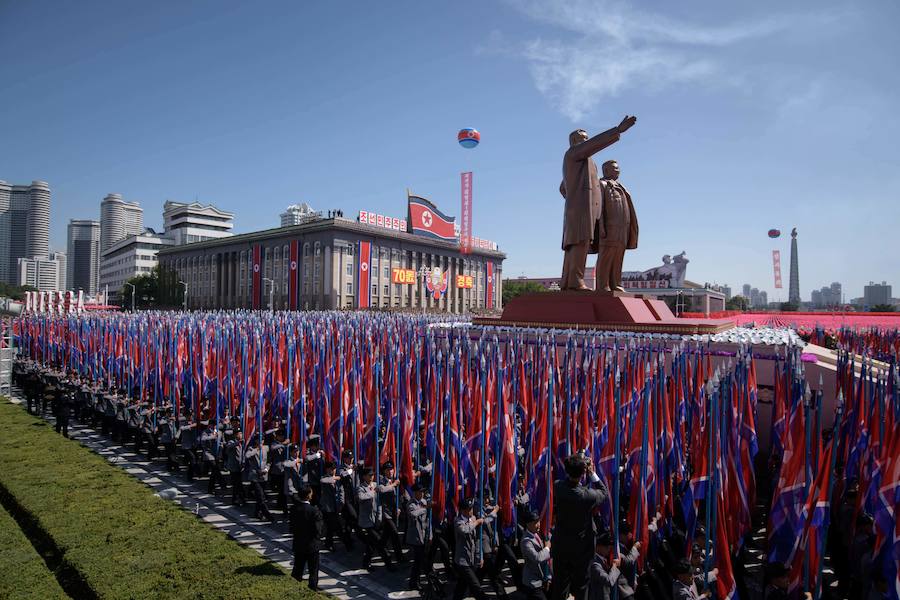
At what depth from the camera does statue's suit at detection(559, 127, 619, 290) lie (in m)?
17.8

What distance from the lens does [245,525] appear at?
8.62 meters

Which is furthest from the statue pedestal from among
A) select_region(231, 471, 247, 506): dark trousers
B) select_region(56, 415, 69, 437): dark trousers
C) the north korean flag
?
the north korean flag

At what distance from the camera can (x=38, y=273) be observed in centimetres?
17862

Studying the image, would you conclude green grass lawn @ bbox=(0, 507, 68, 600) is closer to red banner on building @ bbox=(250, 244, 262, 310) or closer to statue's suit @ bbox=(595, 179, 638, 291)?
statue's suit @ bbox=(595, 179, 638, 291)

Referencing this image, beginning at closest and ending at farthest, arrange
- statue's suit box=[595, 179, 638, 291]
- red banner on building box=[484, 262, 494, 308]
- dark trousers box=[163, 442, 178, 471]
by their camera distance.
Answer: dark trousers box=[163, 442, 178, 471]
statue's suit box=[595, 179, 638, 291]
red banner on building box=[484, 262, 494, 308]

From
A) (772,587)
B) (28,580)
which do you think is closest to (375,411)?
(28,580)

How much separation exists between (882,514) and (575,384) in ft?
17.9

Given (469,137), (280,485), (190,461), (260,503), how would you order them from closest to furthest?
(260,503) → (280,485) → (190,461) → (469,137)

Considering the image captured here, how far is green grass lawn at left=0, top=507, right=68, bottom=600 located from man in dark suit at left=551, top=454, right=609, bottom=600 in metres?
5.80

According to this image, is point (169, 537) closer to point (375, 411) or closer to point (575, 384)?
point (375, 411)

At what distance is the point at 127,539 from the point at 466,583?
4.87 metres

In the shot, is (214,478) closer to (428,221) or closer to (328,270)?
(328,270)

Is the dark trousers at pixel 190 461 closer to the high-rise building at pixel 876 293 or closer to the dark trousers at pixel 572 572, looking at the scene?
the dark trousers at pixel 572 572

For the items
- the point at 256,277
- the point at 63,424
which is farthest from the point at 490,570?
the point at 256,277
